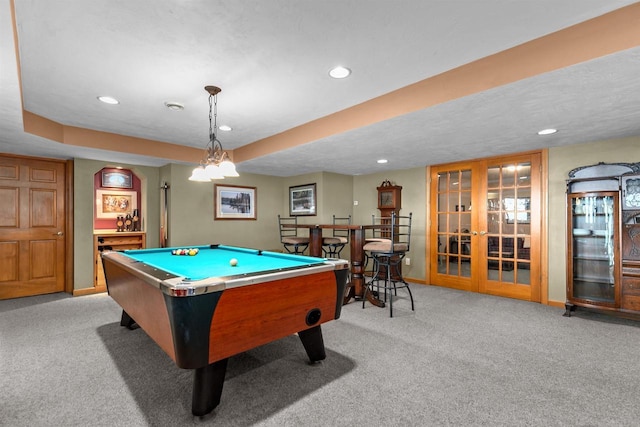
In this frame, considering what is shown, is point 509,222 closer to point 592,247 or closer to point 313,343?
point 592,247

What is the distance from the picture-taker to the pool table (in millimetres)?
1525

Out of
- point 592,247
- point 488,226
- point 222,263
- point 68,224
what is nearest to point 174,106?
point 222,263

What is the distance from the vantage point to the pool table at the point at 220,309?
1.53m

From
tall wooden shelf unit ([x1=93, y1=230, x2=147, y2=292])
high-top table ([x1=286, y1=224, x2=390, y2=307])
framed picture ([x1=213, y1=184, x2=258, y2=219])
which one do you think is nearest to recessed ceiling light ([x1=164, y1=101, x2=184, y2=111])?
high-top table ([x1=286, y1=224, x2=390, y2=307])

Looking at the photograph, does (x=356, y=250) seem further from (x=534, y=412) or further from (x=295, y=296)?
(x=534, y=412)

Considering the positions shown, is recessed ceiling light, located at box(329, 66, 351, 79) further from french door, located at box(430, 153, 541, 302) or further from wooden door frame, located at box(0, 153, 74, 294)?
wooden door frame, located at box(0, 153, 74, 294)

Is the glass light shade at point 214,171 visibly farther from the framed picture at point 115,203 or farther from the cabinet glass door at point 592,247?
the cabinet glass door at point 592,247

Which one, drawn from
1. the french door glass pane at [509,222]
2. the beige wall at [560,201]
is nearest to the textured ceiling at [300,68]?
the beige wall at [560,201]

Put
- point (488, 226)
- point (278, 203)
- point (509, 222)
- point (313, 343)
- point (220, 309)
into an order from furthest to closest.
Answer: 1. point (278, 203)
2. point (488, 226)
3. point (509, 222)
4. point (313, 343)
5. point (220, 309)

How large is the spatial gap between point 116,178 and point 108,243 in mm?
1287

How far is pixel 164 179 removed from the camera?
16.7 feet

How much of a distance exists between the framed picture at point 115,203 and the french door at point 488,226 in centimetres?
538

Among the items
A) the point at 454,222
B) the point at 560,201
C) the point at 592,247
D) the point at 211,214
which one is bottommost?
the point at 592,247

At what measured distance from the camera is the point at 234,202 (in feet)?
18.9
